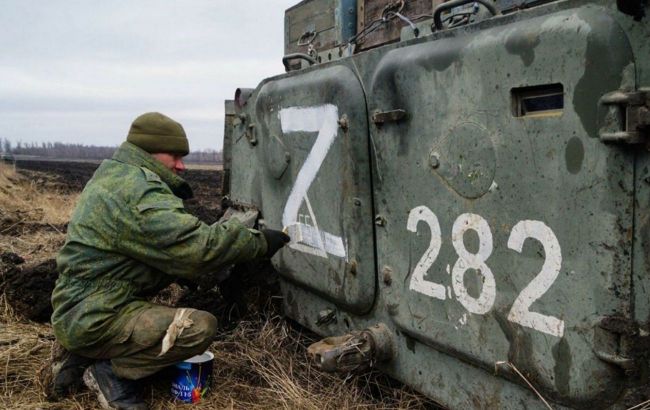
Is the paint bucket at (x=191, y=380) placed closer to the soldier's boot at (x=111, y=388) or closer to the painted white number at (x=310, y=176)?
the soldier's boot at (x=111, y=388)

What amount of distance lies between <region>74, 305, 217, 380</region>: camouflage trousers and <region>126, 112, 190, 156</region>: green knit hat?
0.79m

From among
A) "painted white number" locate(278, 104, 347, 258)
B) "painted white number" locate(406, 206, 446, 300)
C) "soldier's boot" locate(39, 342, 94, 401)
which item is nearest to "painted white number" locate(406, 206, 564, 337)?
"painted white number" locate(406, 206, 446, 300)

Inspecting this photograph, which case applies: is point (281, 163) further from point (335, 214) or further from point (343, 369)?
point (343, 369)

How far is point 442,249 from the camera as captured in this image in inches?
95.1

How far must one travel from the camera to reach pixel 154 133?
3328 millimetres

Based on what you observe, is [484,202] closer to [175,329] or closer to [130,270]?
[175,329]

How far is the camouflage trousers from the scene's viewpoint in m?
3.10

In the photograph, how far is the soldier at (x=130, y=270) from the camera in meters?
3.03

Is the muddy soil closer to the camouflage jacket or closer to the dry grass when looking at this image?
the dry grass

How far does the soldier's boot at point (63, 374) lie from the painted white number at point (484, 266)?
177 cm

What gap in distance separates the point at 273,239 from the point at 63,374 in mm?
1218

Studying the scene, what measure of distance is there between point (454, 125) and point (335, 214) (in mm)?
873

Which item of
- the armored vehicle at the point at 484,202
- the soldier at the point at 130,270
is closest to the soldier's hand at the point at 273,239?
the soldier at the point at 130,270

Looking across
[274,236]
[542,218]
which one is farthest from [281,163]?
[542,218]
